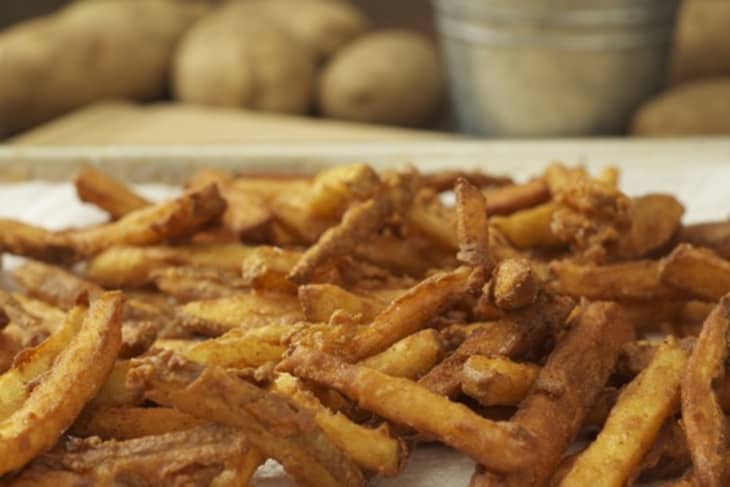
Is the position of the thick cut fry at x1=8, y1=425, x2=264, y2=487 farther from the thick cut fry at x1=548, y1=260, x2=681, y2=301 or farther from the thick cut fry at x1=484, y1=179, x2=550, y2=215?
the thick cut fry at x1=484, y1=179, x2=550, y2=215

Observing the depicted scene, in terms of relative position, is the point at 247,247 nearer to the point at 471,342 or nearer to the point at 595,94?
the point at 471,342

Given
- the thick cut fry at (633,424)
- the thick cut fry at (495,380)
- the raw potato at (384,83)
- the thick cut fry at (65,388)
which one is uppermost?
the thick cut fry at (65,388)

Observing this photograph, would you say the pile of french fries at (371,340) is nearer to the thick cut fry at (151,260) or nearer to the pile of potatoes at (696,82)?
the thick cut fry at (151,260)

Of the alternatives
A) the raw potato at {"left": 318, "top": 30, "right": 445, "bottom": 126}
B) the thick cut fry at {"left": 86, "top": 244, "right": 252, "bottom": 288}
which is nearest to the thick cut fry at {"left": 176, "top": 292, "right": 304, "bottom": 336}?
the thick cut fry at {"left": 86, "top": 244, "right": 252, "bottom": 288}

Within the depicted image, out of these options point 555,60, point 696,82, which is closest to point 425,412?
point 555,60

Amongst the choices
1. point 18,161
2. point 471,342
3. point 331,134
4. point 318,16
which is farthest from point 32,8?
point 471,342

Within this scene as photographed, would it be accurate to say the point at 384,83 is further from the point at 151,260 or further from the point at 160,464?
the point at 160,464

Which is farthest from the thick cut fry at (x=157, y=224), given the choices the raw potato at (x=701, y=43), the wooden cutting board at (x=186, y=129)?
the raw potato at (x=701, y=43)
